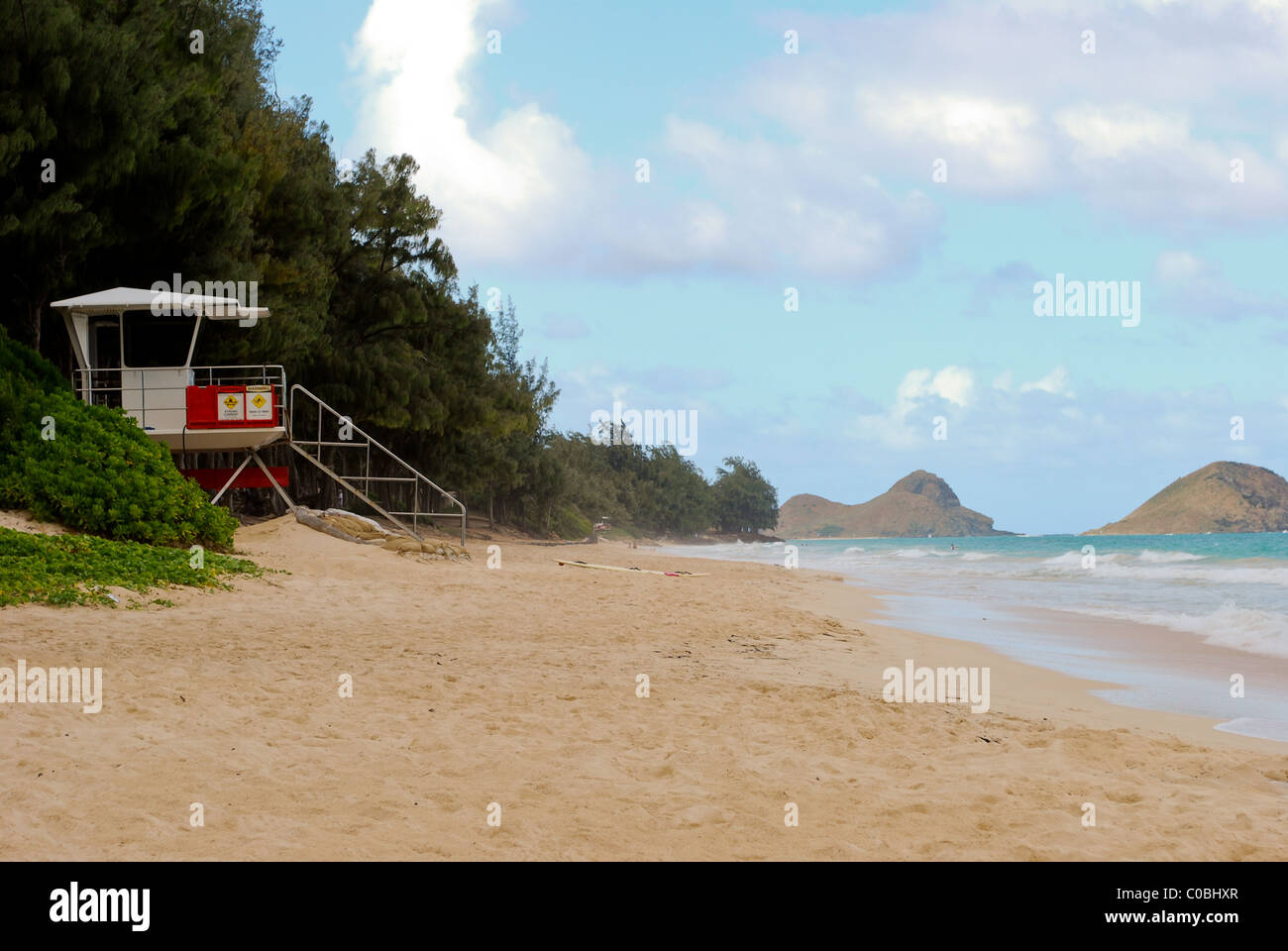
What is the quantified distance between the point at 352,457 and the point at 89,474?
868 inches

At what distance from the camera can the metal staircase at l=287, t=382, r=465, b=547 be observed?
22594 millimetres

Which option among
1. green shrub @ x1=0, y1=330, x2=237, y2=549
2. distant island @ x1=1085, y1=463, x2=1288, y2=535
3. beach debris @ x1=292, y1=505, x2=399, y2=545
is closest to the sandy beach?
green shrub @ x1=0, y1=330, x2=237, y2=549

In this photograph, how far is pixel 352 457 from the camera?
37531 millimetres

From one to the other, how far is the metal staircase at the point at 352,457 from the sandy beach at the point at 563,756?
11671 millimetres

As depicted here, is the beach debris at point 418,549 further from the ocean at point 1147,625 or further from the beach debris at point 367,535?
the ocean at point 1147,625

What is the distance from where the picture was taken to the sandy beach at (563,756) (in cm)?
459

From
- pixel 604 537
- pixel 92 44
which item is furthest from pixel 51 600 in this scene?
pixel 604 537

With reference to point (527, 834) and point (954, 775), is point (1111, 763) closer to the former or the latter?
point (954, 775)

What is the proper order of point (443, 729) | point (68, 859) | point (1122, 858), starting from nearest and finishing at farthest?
point (68, 859), point (1122, 858), point (443, 729)

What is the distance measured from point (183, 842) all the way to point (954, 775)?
12.8ft

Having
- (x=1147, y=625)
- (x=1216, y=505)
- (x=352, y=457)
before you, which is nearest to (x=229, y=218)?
(x=352, y=457)

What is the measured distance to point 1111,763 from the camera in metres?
6.13

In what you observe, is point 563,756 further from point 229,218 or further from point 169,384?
point 229,218

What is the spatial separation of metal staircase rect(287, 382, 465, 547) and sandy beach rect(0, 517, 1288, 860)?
38.3 ft
